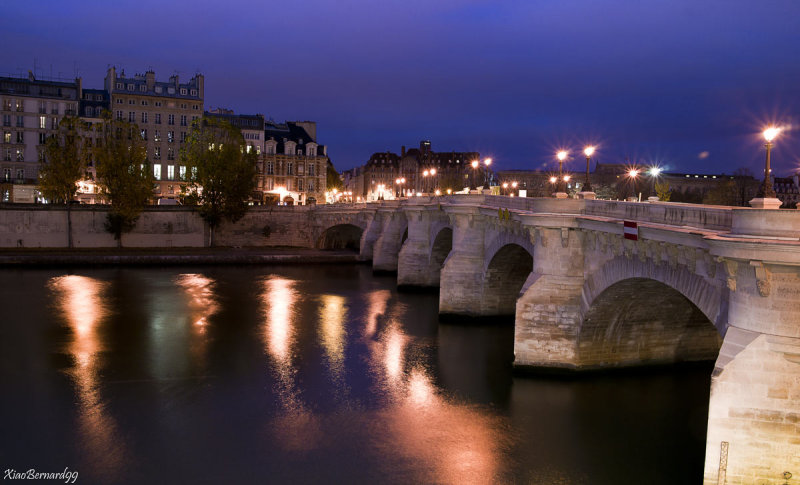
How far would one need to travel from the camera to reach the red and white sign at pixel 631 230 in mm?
17594

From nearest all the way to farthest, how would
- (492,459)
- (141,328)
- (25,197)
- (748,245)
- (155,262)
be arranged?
1. (748,245)
2. (492,459)
3. (141,328)
4. (155,262)
5. (25,197)

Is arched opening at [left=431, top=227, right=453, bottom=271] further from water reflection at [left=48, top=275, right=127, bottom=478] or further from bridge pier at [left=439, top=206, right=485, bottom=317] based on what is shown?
water reflection at [left=48, top=275, right=127, bottom=478]

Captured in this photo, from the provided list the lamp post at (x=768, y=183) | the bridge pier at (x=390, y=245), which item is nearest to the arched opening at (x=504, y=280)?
the lamp post at (x=768, y=183)

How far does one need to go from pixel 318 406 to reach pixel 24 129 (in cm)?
7633

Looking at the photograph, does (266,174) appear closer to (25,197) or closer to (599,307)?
(25,197)

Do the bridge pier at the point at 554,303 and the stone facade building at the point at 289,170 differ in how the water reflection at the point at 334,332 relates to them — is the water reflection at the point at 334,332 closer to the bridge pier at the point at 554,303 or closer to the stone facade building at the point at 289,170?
the bridge pier at the point at 554,303

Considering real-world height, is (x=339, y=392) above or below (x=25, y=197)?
below

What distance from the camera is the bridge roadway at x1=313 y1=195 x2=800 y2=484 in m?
12.7

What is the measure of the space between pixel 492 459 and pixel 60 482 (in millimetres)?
11658

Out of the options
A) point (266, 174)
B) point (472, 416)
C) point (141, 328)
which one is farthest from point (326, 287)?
point (266, 174)

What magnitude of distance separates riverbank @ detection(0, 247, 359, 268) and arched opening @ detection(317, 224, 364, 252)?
658cm

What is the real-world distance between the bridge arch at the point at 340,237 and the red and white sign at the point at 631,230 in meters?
53.1

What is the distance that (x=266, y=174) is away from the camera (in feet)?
301

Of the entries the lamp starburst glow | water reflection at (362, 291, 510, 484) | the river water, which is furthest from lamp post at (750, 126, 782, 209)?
water reflection at (362, 291, 510, 484)
